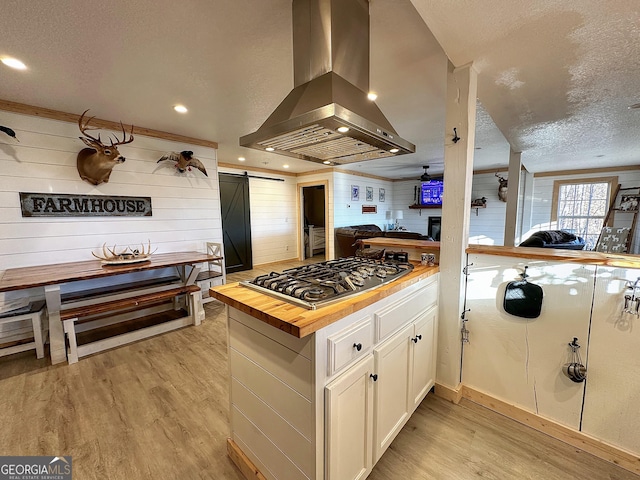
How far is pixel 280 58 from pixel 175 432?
2.71 metres

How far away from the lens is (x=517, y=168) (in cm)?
419

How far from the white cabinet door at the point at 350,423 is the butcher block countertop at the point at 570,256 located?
121cm

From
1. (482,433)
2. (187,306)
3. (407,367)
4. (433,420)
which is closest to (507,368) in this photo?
(482,433)

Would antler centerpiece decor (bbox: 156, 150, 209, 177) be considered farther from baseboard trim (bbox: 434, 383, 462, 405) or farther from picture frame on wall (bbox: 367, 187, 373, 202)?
picture frame on wall (bbox: 367, 187, 373, 202)

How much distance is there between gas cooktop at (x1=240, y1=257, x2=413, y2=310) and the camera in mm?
1180

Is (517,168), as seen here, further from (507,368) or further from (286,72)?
(286,72)

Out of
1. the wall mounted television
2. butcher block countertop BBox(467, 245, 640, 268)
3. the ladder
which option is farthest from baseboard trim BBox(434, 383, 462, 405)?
the wall mounted television

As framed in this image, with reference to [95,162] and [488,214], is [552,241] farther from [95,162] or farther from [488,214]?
[95,162]

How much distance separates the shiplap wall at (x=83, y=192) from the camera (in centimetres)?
268

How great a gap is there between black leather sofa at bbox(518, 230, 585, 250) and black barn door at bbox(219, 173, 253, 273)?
17.6ft

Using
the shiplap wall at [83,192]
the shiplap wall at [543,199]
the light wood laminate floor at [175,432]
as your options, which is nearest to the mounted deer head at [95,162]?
the shiplap wall at [83,192]

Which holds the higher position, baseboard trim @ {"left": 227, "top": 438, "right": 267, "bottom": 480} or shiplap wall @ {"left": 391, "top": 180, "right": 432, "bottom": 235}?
shiplap wall @ {"left": 391, "top": 180, "right": 432, "bottom": 235}

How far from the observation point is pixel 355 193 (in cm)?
722

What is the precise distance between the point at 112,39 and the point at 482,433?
11.5 feet
